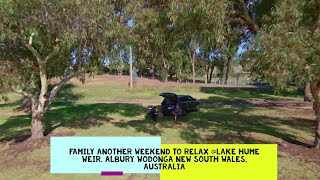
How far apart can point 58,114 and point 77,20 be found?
13.1 m

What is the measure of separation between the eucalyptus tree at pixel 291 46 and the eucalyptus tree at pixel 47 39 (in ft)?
19.3

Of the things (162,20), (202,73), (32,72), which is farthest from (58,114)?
(202,73)

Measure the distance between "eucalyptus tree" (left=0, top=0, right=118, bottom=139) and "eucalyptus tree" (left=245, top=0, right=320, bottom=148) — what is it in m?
5.89

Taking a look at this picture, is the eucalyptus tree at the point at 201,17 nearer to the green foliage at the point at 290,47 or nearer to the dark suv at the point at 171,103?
the green foliage at the point at 290,47

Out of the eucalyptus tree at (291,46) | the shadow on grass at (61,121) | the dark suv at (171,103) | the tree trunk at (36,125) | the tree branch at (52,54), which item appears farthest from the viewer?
the dark suv at (171,103)

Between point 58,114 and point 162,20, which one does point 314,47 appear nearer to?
point 162,20

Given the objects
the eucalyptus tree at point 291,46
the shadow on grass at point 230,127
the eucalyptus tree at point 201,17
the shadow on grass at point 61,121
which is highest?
the eucalyptus tree at point 201,17

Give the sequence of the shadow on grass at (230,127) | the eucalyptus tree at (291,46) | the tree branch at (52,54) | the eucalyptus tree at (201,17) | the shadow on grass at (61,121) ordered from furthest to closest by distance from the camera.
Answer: the shadow on grass at (61,121) < the shadow on grass at (230,127) < the tree branch at (52,54) < the eucalyptus tree at (201,17) < the eucalyptus tree at (291,46)

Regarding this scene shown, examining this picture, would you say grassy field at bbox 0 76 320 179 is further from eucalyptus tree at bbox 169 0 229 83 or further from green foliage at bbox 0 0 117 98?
eucalyptus tree at bbox 169 0 229 83

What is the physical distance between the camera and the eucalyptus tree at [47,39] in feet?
33.5

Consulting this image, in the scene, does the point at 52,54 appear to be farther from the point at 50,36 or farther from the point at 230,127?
the point at 230,127

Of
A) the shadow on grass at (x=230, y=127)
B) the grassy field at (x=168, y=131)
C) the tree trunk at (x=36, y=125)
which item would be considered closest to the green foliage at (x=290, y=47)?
the grassy field at (x=168, y=131)

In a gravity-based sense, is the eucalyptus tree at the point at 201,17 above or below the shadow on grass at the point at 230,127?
above

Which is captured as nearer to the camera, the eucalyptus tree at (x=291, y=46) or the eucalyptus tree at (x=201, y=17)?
the eucalyptus tree at (x=291, y=46)
